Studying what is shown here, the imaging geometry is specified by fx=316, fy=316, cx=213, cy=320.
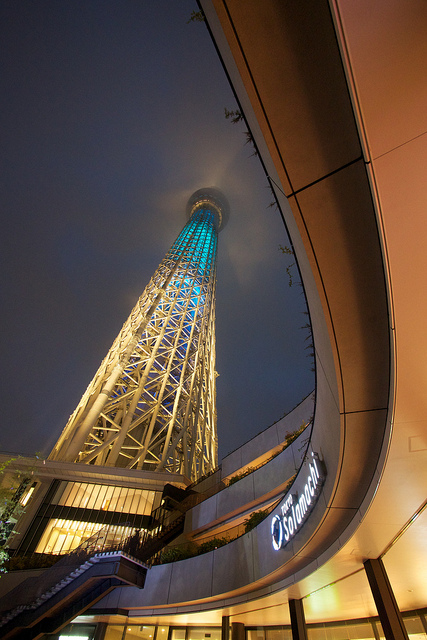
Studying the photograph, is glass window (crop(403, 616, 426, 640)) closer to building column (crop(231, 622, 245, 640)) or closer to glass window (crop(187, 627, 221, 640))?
building column (crop(231, 622, 245, 640))

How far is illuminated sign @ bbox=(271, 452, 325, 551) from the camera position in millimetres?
6012

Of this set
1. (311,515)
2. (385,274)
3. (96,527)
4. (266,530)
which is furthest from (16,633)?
(385,274)

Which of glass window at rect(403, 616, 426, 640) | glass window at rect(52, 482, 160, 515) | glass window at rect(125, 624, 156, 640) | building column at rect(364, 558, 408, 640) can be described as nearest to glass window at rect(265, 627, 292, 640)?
glass window at rect(403, 616, 426, 640)

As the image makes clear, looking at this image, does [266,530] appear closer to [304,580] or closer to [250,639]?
[304,580]

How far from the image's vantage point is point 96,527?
804 inches

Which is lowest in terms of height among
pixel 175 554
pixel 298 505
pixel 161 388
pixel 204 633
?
pixel 204 633

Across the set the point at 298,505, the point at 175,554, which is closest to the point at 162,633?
the point at 175,554

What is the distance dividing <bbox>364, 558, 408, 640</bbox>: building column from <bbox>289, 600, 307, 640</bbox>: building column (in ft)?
16.1

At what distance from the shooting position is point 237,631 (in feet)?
43.8

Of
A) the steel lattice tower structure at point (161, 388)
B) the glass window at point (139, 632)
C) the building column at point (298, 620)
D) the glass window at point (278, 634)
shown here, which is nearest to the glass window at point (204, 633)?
the glass window at point (139, 632)

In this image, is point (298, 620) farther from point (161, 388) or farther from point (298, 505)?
point (161, 388)

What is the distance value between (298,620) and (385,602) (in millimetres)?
5349

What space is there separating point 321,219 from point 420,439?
10.5 feet

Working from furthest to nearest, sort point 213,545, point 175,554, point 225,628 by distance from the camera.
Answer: point 175,554, point 213,545, point 225,628
